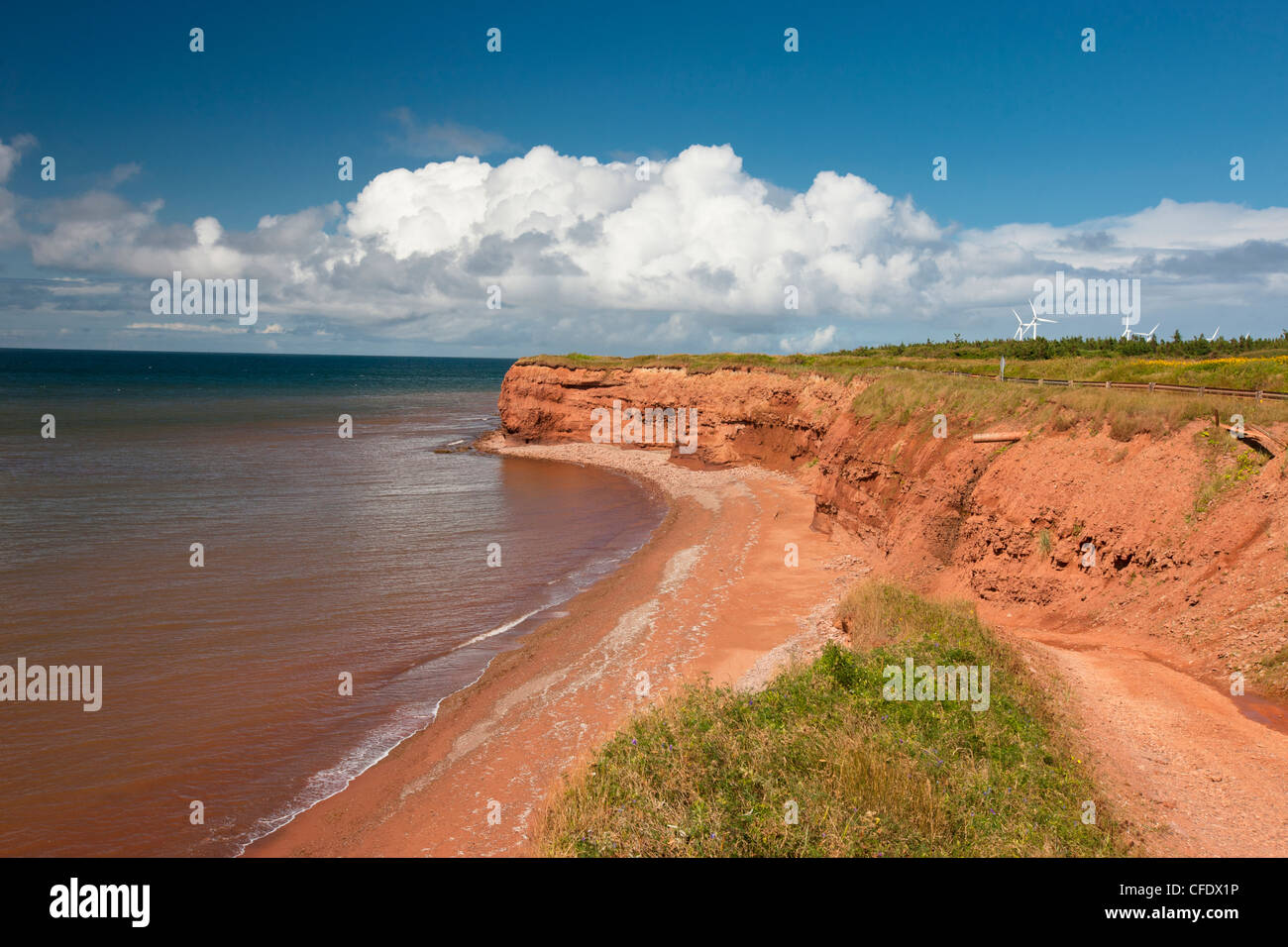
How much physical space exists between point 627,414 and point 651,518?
2570 cm

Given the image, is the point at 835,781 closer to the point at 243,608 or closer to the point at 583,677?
the point at 583,677

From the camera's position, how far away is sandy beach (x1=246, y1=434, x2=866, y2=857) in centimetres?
1038

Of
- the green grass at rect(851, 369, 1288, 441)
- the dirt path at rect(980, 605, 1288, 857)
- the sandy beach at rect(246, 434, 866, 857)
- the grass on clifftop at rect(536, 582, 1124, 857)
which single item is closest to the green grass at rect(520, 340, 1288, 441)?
the green grass at rect(851, 369, 1288, 441)

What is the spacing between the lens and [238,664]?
15.9m

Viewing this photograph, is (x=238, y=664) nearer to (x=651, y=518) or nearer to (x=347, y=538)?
(x=347, y=538)

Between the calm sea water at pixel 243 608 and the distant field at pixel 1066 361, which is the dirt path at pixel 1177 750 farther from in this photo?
the distant field at pixel 1066 361

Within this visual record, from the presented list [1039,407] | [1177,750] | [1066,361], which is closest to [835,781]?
[1177,750]

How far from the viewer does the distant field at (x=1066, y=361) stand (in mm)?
24283

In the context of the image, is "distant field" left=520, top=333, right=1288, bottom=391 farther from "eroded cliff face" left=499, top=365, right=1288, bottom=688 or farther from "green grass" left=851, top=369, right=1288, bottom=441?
"eroded cliff face" left=499, top=365, right=1288, bottom=688

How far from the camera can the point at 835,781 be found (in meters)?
7.94

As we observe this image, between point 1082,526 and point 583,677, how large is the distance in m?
12.5

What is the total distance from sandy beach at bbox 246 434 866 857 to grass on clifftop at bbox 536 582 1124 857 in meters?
1.70
